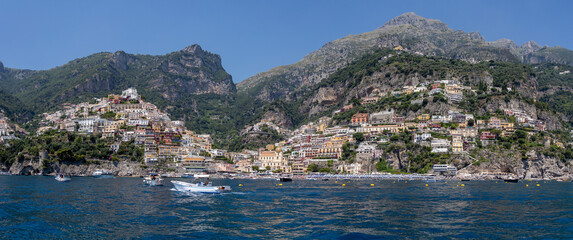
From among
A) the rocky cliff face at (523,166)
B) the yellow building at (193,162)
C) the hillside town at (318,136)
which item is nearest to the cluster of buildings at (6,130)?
the hillside town at (318,136)

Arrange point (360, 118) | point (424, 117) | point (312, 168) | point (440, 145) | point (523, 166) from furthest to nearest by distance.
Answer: point (360, 118), point (424, 117), point (312, 168), point (440, 145), point (523, 166)

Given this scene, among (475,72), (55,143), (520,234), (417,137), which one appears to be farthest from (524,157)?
(55,143)

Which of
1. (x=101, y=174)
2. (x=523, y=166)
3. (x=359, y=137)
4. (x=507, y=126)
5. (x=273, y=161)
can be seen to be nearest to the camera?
(x=523, y=166)

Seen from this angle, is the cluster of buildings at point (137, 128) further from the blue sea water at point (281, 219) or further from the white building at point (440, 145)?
the blue sea water at point (281, 219)

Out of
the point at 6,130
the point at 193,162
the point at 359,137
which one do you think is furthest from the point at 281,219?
the point at 6,130

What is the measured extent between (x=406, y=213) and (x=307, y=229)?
36.0 ft

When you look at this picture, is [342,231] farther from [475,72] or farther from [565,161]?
[475,72]

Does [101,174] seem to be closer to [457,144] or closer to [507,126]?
[457,144]

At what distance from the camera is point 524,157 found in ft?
369

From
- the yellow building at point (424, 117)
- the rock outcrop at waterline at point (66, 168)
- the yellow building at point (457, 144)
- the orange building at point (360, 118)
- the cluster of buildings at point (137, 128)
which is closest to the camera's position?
the rock outcrop at waterline at point (66, 168)

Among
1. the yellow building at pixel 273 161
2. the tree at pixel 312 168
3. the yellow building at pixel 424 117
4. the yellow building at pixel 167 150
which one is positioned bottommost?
the tree at pixel 312 168

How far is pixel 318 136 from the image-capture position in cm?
15862

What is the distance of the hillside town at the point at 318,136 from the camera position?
129 m

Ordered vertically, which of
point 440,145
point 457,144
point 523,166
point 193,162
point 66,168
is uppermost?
point 457,144
